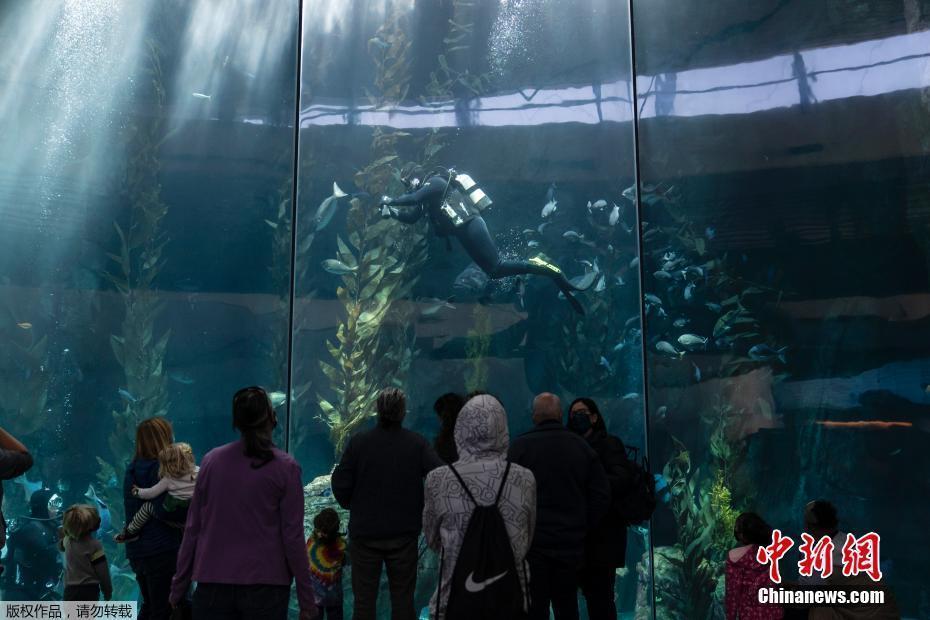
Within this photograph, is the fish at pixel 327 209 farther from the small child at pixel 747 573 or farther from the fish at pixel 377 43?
the small child at pixel 747 573

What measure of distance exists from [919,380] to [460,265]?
4581 millimetres

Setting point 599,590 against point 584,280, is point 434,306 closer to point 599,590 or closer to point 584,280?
point 584,280

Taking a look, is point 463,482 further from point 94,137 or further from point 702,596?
point 94,137

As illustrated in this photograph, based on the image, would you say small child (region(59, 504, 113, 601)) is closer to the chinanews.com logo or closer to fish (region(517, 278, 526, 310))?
the chinanews.com logo

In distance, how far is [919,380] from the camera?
6.50 m

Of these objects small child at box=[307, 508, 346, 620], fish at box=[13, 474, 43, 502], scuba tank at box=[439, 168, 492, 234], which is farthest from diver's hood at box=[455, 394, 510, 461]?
fish at box=[13, 474, 43, 502]

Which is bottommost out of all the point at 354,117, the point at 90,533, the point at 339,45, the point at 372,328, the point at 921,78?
the point at 90,533

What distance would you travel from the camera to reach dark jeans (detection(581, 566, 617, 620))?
4.09 m

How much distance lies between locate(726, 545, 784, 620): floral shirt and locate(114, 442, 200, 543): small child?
2688 millimetres

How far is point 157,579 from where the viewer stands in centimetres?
399

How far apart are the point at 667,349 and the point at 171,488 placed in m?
4.96

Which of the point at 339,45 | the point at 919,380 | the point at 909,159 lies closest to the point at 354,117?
the point at 339,45

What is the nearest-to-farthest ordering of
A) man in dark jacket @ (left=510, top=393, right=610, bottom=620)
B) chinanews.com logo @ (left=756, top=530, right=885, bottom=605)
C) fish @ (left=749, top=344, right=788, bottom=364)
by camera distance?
man in dark jacket @ (left=510, top=393, right=610, bottom=620)
chinanews.com logo @ (left=756, top=530, right=885, bottom=605)
fish @ (left=749, top=344, right=788, bottom=364)

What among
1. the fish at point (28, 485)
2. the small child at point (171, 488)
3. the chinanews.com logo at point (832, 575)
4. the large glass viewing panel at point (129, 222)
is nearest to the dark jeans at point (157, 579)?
the small child at point (171, 488)
